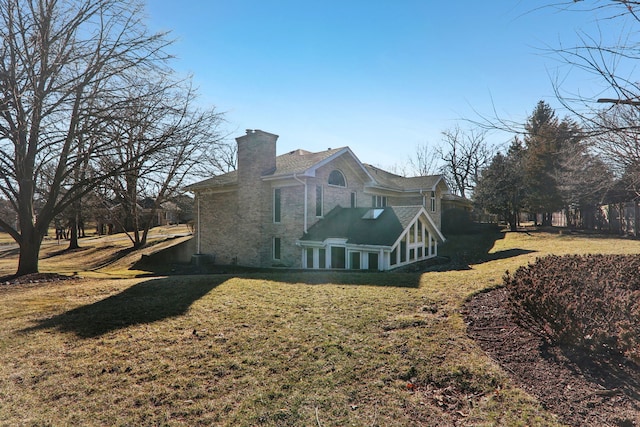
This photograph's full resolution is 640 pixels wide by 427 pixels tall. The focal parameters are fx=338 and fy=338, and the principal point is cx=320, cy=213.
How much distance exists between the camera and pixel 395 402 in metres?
3.69

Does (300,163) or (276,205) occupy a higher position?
(300,163)

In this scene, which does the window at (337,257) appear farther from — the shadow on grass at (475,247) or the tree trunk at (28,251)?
the tree trunk at (28,251)

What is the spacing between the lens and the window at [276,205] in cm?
1798

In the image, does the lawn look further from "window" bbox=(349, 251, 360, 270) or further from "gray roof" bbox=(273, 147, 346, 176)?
"gray roof" bbox=(273, 147, 346, 176)

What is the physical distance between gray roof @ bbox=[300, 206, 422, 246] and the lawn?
7.36 m

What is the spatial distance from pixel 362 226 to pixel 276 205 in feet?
15.7

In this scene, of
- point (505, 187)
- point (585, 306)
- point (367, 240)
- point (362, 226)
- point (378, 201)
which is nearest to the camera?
point (585, 306)

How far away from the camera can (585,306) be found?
398cm

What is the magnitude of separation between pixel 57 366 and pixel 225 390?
267cm

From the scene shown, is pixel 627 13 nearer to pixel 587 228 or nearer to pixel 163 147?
pixel 163 147

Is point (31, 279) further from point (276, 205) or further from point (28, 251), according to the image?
point (276, 205)

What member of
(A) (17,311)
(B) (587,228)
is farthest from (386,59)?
(B) (587,228)

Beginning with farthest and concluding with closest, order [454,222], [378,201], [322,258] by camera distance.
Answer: [454,222]
[378,201]
[322,258]

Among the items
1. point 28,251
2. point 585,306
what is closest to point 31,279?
point 28,251
